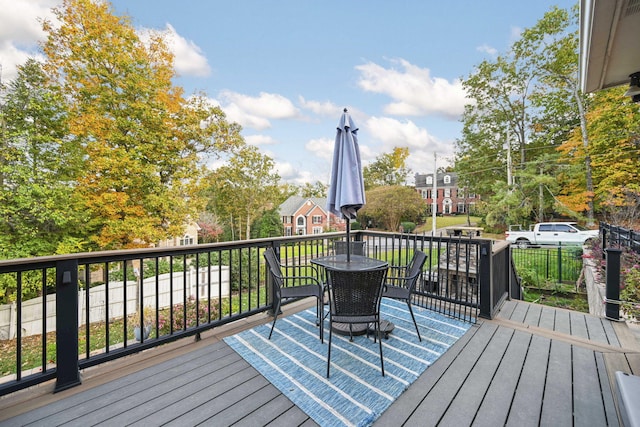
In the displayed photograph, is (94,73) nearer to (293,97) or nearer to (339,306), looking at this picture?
(293,97)

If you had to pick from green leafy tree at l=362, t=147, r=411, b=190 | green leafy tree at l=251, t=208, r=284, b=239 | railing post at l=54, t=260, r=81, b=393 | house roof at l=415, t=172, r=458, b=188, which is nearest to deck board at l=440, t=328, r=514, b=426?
railing post at l=54, t=260, r=81, b=393

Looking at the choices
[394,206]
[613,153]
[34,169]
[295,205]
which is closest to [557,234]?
[613,153]

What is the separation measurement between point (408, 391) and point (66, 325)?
8.07 feet

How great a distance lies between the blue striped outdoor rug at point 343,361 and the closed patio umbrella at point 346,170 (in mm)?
1041

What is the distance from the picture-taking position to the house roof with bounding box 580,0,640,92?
4.94 feet

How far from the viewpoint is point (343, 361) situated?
2.43 m

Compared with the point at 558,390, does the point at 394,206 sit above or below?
above

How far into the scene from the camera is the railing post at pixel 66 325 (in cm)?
204

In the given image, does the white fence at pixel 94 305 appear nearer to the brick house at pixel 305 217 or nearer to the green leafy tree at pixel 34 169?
the green leafy tree at pixel 34 169

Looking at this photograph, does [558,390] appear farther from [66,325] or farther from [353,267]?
[66,325]

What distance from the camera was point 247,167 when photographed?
70.9 feet

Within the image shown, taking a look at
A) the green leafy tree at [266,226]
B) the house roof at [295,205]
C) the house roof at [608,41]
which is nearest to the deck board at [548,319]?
the house roof at [608,41]

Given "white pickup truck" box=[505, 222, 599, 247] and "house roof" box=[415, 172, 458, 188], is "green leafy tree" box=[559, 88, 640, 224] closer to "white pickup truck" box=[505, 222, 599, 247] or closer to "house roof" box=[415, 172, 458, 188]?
"white pickup truck" box=[505, 222, 599, 247]

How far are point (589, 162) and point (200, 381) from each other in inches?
678
